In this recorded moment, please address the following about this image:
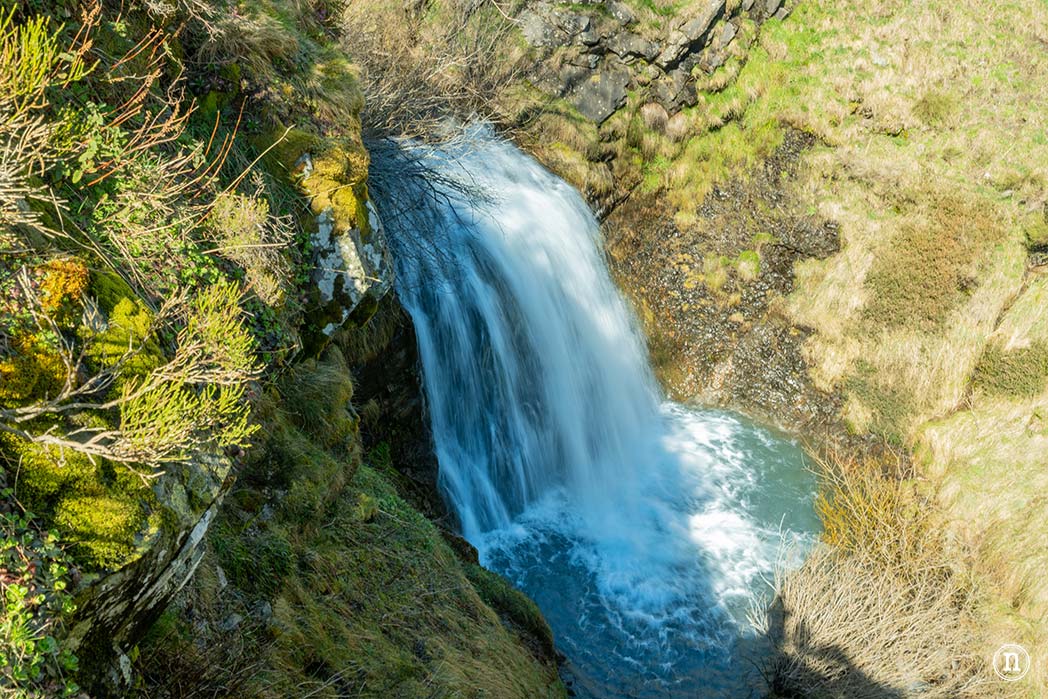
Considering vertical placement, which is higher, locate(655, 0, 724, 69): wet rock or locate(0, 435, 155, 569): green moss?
locate(655, 0, 724, 69): wet rock

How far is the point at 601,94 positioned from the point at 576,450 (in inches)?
313

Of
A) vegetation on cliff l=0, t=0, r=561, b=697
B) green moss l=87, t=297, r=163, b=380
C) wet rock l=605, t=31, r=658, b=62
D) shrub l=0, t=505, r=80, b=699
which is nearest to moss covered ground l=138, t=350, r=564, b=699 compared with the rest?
vegetation on cliff l=0, t=0, r=561, b=697

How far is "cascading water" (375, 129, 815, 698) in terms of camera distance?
919 centimetres

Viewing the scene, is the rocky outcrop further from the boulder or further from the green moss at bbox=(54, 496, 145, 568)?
the green moss at bbox=(54, 496, 145, 568)

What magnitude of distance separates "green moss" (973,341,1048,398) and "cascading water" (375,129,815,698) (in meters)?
3.60

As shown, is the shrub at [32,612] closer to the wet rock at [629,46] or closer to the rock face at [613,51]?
the rock face at [613,51]

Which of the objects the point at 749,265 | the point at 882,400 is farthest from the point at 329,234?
the point at 882,400

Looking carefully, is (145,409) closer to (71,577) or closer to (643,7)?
(71,577)

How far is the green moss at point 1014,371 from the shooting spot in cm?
1244

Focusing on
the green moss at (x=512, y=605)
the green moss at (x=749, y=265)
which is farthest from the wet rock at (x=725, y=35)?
the green moss at (x=512, y=605)

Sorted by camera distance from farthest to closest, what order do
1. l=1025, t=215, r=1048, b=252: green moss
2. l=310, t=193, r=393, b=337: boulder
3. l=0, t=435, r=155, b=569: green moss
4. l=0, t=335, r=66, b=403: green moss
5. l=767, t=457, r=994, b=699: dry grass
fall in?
l=1025, t=215, r=1048, b=252: green moss
l=767, t=457, r=994, b=699: dry grass
l=310, t=193, r=393, b=337: boulder
l=0, t=335, r=66, b=403: green moss
l=0, t=435, r=155, b=569: green moss

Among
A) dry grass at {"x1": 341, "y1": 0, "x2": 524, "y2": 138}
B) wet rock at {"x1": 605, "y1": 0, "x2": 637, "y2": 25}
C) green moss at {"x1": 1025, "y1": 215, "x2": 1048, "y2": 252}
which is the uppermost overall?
green moss at {"x1": 1025, "y1": 215, "x2": 1048, "y2": 252}

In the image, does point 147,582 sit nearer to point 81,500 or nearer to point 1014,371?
point 81,500

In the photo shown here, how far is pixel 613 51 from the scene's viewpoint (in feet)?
49.8
